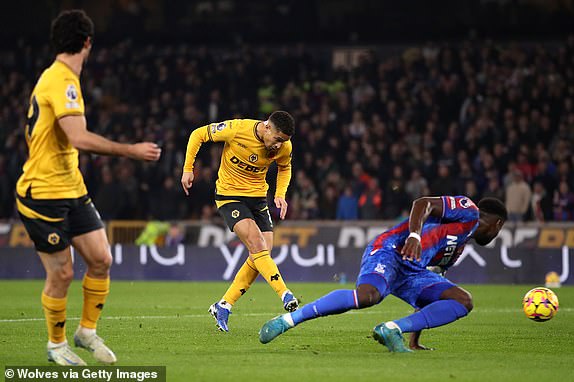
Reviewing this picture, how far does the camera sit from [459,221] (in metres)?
8.40

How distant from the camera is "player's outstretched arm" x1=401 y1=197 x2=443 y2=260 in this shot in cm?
782

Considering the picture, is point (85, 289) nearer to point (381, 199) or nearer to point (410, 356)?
point (410, 356)

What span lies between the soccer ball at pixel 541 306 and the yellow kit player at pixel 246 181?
2627 mm

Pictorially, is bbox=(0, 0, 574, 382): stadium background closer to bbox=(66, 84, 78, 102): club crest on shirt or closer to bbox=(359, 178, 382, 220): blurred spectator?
bbox=(359, 178, 382, 220): blurred spectator

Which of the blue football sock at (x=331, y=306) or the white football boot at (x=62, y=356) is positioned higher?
the blue football sock at (x=331, y=306)

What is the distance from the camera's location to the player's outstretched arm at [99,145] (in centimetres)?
694

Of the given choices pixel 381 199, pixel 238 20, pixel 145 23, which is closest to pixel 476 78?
pixel 381 199

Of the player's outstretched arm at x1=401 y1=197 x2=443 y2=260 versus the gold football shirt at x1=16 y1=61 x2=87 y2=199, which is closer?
the gold football shirt at x1=16 y1=61 x2=87 y2=199

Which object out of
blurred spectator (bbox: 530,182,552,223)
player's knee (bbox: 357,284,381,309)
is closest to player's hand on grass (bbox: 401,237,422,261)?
player's knee (bbox: 357,284,381,309)

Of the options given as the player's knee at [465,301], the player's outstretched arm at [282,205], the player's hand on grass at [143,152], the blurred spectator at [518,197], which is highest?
the player's hand on grass at [143,152]

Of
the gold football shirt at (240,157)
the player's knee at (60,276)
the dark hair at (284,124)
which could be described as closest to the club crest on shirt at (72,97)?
the player's knee at (60,276)

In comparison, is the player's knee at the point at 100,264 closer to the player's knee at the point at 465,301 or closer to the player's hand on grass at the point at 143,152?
the player's hand on grass at the point at 143,152

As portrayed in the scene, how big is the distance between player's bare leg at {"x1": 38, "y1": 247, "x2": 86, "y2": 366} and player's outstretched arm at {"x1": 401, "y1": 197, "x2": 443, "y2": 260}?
2383 mm

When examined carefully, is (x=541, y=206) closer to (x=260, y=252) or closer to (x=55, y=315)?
(x=260, y=252)
